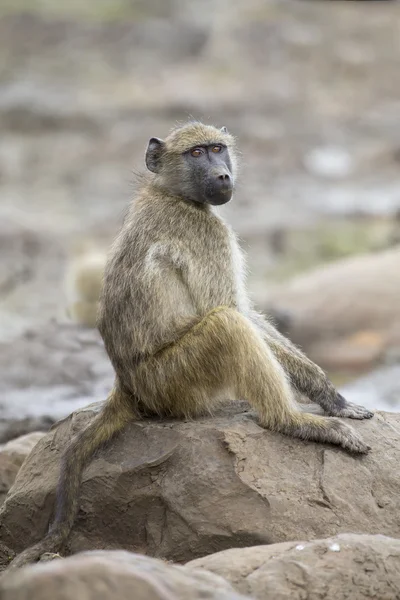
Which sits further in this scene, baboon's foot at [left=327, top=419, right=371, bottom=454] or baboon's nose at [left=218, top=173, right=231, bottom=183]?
baboon's nose at [left=218, top=173, right=231, bottom=183]

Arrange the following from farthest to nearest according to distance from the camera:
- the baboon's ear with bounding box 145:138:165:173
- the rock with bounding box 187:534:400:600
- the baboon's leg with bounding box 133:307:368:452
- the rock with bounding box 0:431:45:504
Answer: the rock with bounding box 0:431:45:504 → the baboon's ear with bounding box 145:138:165:173 → the baboon's leg with bounding box 133:307:368:452 → the rock with bounding box 187:534:400:600

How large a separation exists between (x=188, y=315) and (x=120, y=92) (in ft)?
62.3

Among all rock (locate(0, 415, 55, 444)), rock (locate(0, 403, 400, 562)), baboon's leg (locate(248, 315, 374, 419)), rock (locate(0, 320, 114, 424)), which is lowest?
rock (locate(0, 403, 400, 562))

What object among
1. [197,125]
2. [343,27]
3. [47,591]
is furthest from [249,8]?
[47,591]

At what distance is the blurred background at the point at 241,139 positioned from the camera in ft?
45.2

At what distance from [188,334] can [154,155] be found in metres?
1.29

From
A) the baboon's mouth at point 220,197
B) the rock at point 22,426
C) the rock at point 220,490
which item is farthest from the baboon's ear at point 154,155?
the rock at point 22,426

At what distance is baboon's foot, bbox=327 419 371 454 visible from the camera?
217 inches

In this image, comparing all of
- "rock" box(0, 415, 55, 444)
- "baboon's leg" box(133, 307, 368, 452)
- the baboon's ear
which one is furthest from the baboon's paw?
"rock" box(0, 415, 55, 444)

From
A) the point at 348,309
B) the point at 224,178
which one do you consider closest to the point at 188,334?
the point at 224,178

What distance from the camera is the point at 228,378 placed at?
5465 millimetres

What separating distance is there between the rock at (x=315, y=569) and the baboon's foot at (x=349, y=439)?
0.89m

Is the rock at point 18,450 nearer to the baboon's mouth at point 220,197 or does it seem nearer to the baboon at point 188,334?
the baboon at point 188,334

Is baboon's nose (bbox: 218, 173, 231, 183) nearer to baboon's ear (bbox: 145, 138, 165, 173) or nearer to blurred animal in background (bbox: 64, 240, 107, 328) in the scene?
baboon's ear (bbox: 145, 138, 165, 173)
